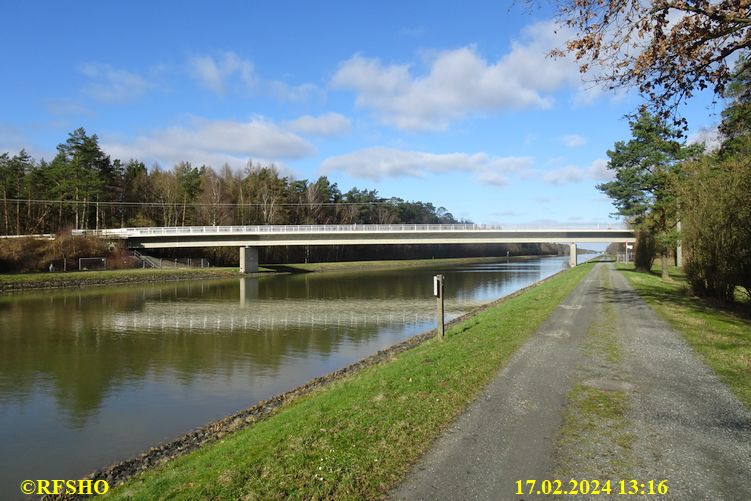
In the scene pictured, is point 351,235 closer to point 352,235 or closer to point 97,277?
point 352,235

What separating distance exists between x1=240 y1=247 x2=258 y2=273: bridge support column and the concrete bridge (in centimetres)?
46

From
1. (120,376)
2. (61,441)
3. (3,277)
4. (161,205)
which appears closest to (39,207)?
(161,205)

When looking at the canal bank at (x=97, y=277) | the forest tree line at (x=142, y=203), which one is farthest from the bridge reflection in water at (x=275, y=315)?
the forest tree line at (x=142, y=203)

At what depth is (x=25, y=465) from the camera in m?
8.83

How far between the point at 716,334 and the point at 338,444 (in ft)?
39.7

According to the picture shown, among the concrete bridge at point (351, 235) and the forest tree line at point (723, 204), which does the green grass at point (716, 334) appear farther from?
the concrete bridge at point (351, 235)

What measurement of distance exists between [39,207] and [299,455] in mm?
82468

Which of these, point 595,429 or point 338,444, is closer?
point 338,444

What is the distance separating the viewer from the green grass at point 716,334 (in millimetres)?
9055

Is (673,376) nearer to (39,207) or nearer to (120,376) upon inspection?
(120,376)

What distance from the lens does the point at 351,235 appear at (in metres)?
69.1

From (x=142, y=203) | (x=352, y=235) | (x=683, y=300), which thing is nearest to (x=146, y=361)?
(x=683, y=300)

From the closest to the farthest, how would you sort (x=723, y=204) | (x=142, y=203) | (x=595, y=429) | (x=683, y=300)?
(x=595, y=429), (x=723, y=204), (x=683, y=300), (x=142, y=203)

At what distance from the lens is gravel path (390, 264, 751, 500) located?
17.0 ft
